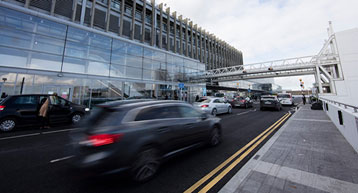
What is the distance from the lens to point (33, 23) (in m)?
11.9

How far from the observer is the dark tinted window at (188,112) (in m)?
3.55

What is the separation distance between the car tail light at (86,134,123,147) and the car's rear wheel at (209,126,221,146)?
2955 mm

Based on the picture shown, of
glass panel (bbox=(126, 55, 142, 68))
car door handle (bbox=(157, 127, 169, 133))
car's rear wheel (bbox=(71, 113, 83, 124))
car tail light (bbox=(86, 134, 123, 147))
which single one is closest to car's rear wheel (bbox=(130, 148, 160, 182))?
car door handle (bbox=(157, 127, 169, 133))

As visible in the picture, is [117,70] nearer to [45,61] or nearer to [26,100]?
[45,61]

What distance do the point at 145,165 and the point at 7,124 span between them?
27.4 ft

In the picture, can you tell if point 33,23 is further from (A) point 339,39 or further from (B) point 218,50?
(B) point 218,50

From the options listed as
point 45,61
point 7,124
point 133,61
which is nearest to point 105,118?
point 7,124

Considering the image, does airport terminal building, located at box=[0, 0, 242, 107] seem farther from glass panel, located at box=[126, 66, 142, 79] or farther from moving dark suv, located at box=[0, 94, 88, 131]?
moving dark suv, located at box=[0, 94, 88, 131]

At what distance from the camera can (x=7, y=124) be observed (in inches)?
238

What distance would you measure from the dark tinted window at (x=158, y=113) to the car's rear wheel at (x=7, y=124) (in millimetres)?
8096

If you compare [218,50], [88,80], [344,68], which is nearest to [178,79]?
[88,80]

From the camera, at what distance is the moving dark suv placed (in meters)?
6.02

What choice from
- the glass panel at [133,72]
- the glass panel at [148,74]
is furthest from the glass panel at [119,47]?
the glass panel at [148,74]

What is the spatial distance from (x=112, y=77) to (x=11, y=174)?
14.1m
